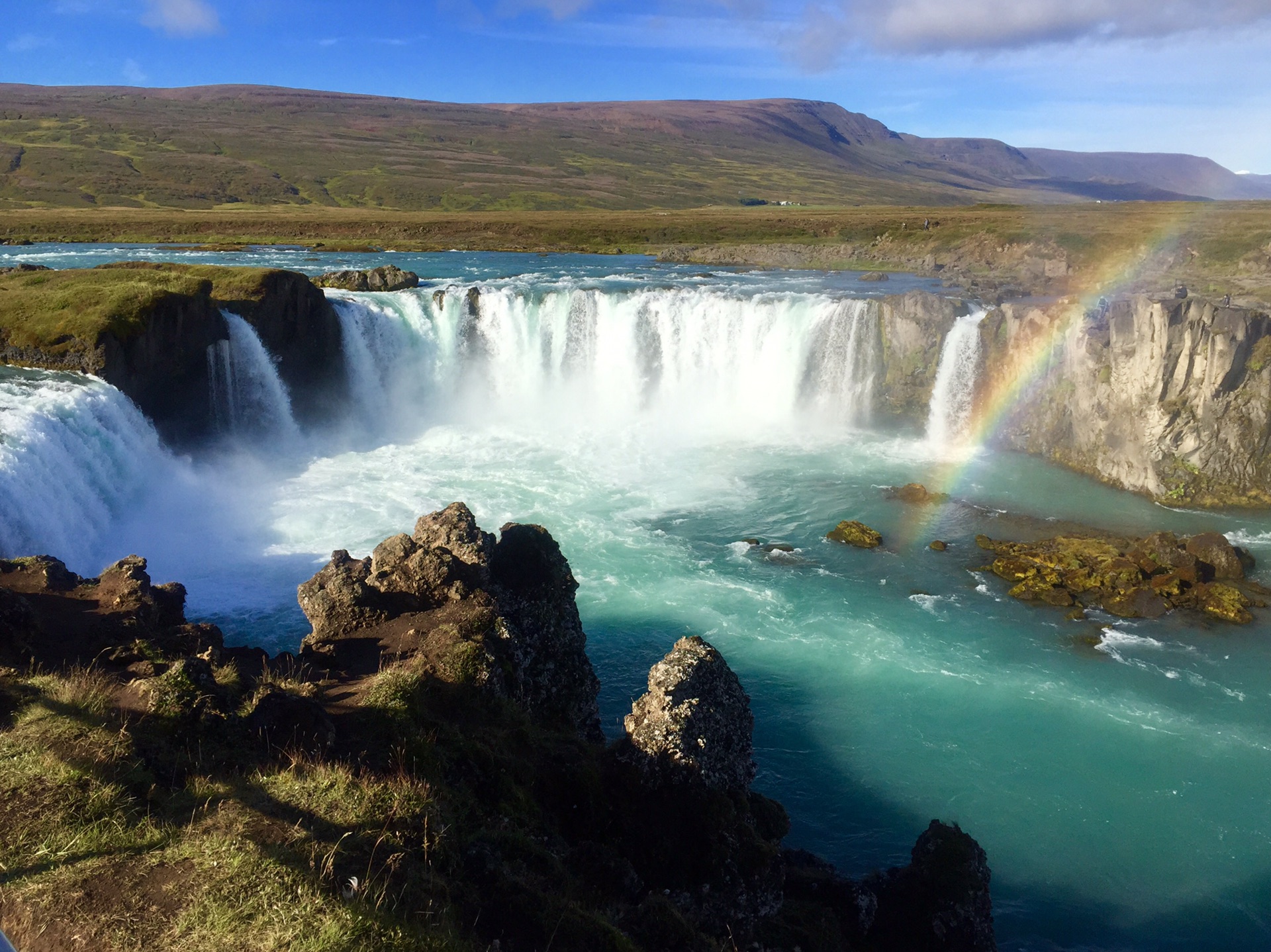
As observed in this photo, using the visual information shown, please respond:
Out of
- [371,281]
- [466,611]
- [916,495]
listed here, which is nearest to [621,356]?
[371,281]

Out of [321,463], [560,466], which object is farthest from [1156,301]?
[321,463]

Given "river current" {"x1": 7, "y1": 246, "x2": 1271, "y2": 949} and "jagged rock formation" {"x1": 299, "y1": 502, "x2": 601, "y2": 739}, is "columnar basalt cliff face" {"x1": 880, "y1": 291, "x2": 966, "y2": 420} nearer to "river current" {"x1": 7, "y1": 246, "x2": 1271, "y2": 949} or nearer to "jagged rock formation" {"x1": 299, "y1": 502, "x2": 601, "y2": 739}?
"river current" {"x1": 7, "y1": 246, "x2": 1271, "y2": 949}

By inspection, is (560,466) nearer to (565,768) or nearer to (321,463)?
(321,463)

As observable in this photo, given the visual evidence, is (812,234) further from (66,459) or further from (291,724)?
(291,724)

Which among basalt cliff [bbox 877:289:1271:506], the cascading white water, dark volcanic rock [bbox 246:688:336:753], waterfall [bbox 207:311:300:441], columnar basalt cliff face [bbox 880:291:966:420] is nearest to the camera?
dark volcanic rock [bbox 246:688:336:753]

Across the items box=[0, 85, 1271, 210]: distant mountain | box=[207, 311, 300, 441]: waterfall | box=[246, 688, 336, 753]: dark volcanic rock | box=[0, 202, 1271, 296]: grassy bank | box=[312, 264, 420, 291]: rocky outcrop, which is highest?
box=[0, 85, 1271, 210]: distant mountain

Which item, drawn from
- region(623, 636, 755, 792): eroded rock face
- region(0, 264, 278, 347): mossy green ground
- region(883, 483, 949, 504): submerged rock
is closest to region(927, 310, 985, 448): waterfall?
region(883, 483, 949, 504): submerged rock

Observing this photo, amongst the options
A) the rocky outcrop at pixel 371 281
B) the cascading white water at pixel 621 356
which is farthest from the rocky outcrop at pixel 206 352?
the rocky outcrop at pixel 371 281
